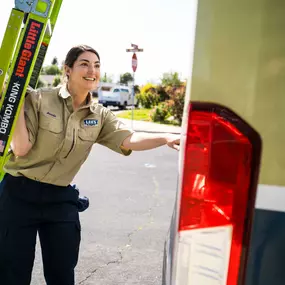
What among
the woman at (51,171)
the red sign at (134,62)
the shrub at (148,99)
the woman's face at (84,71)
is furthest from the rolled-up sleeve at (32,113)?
the shrub at (148,99)

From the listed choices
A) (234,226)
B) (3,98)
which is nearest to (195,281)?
(234,226)

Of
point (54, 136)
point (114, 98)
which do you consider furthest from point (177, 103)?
point (54, 136)

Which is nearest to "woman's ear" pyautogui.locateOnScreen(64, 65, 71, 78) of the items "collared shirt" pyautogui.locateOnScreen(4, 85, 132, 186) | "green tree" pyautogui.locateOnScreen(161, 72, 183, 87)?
"collared shirt" pyautogui.locateOnScreen(4, 85, 132, 186)

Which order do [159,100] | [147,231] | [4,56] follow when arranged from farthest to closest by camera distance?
[159,100] → [147,231] → [4,56]

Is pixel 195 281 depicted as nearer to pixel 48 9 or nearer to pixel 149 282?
pixel 48 9

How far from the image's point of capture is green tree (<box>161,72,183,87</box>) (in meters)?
22.8

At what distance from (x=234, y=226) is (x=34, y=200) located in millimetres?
1443

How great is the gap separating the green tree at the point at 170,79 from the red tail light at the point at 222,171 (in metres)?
21.2

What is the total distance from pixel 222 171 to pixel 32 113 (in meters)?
1.41

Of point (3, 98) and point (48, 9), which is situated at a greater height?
point (48, 9)

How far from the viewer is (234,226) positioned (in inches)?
43.8

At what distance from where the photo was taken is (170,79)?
23.7 meters

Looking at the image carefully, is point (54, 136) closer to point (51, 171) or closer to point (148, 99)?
point (51, 171)

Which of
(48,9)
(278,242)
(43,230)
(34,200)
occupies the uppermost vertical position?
(48,9)
